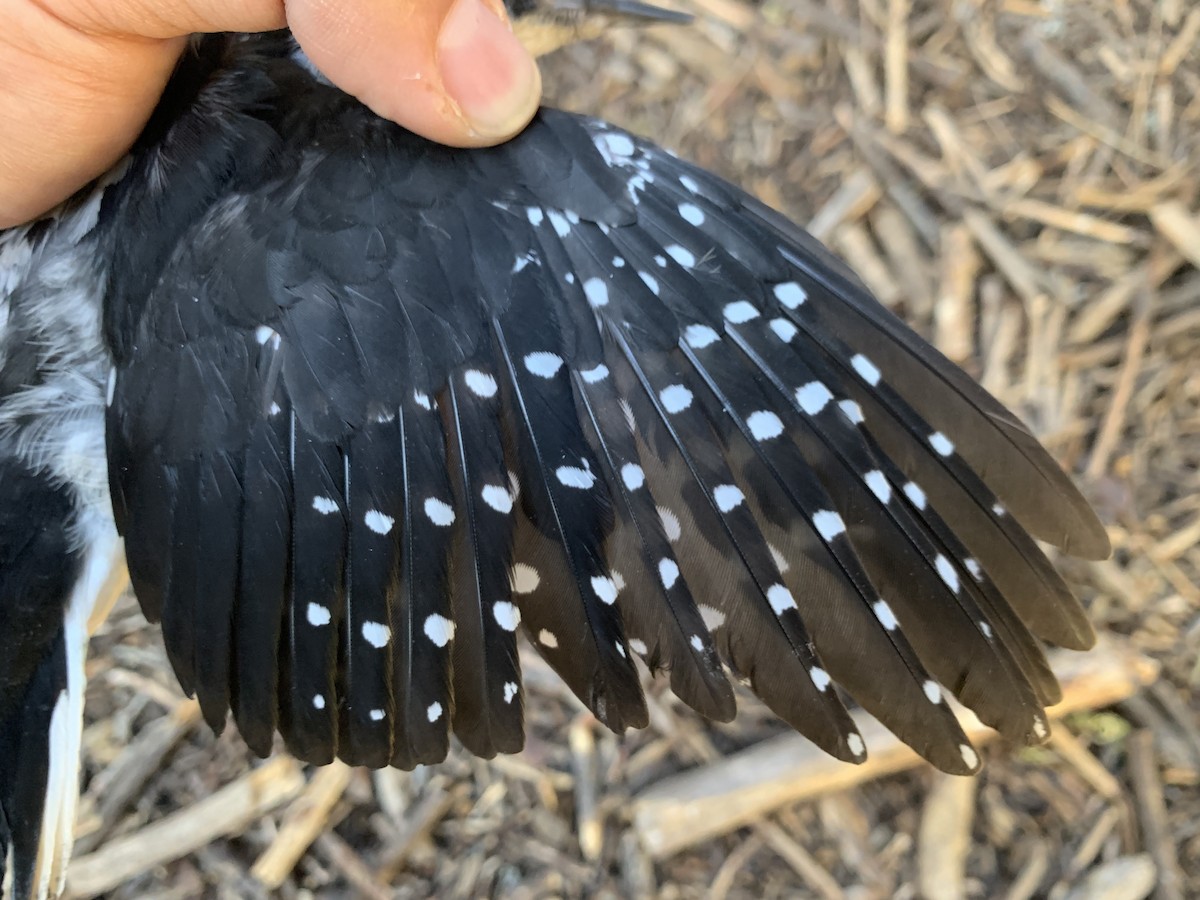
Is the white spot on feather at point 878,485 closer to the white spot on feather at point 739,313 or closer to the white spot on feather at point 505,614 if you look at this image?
the white spot on feather at point 739,313

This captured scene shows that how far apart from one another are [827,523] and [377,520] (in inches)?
23.0

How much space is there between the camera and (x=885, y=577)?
51.2 inches

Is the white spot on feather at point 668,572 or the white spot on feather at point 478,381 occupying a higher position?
the white spot on feather at point 478,381

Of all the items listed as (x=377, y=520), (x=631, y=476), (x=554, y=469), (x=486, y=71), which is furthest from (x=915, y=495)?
(x=486, y=71)

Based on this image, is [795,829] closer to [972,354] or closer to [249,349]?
[972,354]

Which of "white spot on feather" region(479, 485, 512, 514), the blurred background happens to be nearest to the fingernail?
"white spot on feather" region(479, 485, 512, 514)

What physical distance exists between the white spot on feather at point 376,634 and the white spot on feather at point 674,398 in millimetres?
475

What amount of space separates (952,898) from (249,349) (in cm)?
159

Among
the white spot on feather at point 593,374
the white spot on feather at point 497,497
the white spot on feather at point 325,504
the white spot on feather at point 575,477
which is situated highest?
the white spot on feather at point 593,374

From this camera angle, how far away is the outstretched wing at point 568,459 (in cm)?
126

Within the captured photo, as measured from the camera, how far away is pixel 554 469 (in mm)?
1260

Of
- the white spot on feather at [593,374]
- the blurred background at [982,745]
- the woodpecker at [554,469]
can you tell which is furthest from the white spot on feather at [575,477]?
the blurred background at [982,745]

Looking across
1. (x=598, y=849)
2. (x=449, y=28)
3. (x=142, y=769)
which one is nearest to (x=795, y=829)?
(x=598, y=849)

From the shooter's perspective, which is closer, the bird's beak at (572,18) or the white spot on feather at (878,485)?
the white spot on feather at (878,485)
